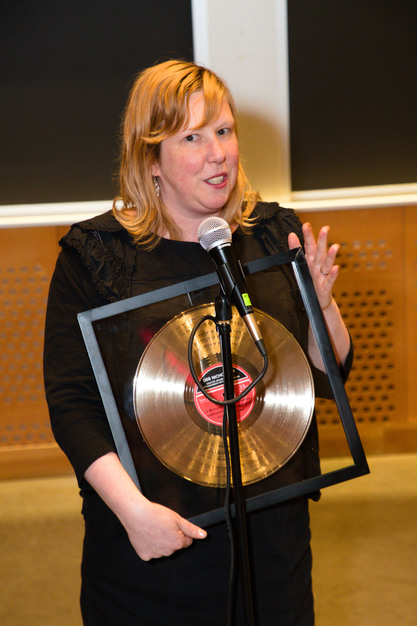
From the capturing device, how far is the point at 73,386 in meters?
1.20

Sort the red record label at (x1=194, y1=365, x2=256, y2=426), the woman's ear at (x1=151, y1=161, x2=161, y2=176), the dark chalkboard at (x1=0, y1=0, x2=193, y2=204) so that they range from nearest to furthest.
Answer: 1. the red record label at (x1=194, y1=365, x2=256, y2=426)
2. the woman's ear at (x1=151, y1=161, x2=161, y2=176)
3. the dark chalkboard at (x1=0, y1=0, x2=193, y2=204)

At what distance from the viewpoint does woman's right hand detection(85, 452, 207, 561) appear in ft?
3.52

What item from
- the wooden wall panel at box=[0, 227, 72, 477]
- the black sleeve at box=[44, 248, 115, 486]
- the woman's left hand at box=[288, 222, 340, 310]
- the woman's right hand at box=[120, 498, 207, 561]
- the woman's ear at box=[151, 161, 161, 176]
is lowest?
the wooden wall panel at box=[0, 227, 72, 477]

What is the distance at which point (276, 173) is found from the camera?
10.6 feet

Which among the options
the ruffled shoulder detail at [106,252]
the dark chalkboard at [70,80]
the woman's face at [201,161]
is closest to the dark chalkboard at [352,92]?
the dark chalkboard at [70,80]

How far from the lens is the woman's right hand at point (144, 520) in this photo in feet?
3.52

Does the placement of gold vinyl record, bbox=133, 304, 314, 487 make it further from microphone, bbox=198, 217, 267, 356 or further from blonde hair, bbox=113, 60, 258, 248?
blonde hair, bbox=113, 60, 258, 248

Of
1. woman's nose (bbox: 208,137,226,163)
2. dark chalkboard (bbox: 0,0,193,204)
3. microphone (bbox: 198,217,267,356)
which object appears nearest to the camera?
microphone (bbox: 198,217,267,356)

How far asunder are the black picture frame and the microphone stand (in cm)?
10

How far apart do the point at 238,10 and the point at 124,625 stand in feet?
8.84

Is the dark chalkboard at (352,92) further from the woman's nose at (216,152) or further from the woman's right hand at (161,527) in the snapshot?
the woman's right hand at (161,527)

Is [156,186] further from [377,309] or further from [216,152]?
[377,309]

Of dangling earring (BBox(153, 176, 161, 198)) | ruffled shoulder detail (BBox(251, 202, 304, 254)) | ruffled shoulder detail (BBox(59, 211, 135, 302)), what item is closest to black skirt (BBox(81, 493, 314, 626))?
ruffled shoulder detail (BBox(59, 211, 135, 302))

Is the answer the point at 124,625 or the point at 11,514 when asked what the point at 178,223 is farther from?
the point at 11,514
